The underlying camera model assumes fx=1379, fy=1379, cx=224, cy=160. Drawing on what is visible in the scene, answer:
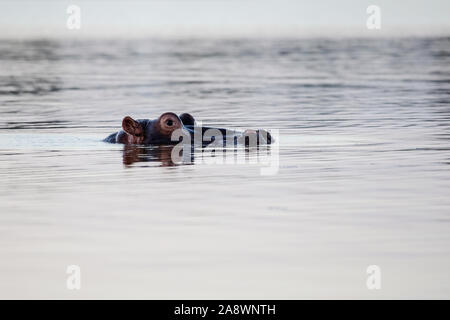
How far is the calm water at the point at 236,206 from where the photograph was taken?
1063cm

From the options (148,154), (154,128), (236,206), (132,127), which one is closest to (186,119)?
(154,128)

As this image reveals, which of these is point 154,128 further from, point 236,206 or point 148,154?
point 236,206

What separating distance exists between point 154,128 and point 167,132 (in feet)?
0.78

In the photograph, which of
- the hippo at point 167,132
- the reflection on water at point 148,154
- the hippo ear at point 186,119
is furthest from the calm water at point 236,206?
the hippo ear at point 186,119

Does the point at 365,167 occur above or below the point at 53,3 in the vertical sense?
below

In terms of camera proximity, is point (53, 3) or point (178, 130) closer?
point (178, 130)

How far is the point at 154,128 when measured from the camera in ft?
61.9

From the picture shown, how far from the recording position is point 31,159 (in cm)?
1772

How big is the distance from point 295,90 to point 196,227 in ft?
69.6

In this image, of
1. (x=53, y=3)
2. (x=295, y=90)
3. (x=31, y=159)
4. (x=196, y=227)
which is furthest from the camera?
(x=53, y=3)

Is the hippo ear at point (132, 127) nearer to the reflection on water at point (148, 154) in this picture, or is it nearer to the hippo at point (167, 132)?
the hippo at point (167, 132)
